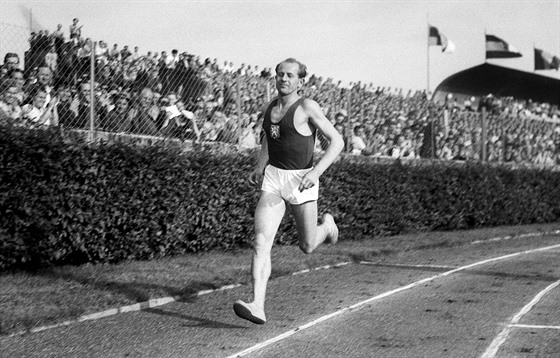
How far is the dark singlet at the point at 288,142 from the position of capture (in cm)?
798

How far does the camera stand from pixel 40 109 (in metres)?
11.9

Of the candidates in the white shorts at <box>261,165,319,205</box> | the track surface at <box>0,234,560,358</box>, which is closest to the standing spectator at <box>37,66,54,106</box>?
the track surface at <box>0,234,560,358</box>

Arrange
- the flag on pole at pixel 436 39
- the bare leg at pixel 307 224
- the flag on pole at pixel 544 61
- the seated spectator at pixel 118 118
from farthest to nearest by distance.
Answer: the flag on pole at pixel 544 61 < the flag on pole at pixel 436 39 < the seated spectator at pixel 118 118 < the bare leg at pixel 307 224

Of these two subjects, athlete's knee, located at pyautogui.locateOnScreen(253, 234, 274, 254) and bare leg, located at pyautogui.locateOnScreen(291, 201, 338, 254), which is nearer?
athlete's knee, located at pyautogui.locateOnScreen(253, 234, 274, 254)

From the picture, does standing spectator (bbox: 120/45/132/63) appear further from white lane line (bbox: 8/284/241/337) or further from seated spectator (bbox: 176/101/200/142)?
white lane line (bbox: 8/284/241/337)

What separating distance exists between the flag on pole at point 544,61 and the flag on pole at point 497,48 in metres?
2.14

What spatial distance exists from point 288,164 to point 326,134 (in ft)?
1.40

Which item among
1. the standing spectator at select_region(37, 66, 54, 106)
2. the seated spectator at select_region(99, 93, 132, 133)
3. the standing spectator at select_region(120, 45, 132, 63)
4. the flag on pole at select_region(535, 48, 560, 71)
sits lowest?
the seated spectator at select_region(99, 93, 132, 133)

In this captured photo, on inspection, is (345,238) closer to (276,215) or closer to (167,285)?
(167,285)

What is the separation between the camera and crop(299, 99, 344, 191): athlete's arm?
7.86 meters

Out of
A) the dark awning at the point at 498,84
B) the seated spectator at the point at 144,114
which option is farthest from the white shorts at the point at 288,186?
the dark awning at the point at 498,84

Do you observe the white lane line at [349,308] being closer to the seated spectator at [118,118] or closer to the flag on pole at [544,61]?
the seated spectator at [118,118]

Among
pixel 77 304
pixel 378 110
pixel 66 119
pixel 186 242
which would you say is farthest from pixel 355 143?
pixel 77 304

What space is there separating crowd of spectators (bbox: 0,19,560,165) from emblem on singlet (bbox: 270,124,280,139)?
14.0ft
